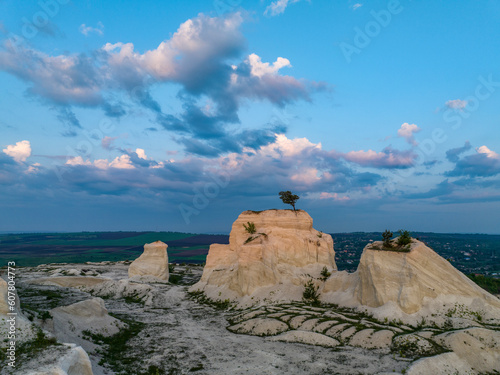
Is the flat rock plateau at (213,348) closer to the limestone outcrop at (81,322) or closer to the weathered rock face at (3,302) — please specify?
the limestone outcrop at (81,322)

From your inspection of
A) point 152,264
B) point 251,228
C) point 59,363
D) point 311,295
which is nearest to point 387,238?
point 311,295

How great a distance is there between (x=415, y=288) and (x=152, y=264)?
2340 inches

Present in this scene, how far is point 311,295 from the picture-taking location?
137 feet

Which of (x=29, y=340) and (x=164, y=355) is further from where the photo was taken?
(x=164, y=355)

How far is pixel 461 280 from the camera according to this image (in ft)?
105

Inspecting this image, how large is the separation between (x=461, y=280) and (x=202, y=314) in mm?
33313

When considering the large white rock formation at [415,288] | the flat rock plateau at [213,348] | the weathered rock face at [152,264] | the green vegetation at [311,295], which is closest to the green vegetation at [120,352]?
the flat rock plateau at [213,348]

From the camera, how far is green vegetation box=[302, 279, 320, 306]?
40.4m

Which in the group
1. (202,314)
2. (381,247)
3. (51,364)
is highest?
(381,247)

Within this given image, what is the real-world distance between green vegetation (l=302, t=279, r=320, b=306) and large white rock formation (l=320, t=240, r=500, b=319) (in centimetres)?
560

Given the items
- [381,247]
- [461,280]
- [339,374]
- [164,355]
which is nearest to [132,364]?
[164,355]

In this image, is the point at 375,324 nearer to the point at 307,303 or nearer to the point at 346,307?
the point at 346,307

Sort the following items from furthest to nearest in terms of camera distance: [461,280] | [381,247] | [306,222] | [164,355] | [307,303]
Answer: [306,222]
[307,303]
[381,247]
[461,280]
[164,355]

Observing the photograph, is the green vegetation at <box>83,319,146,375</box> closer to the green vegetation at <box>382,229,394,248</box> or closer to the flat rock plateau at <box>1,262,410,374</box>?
the flat rock plateau at <box>1,262,410,374</box>
